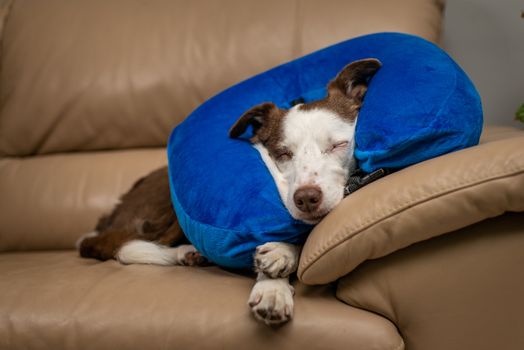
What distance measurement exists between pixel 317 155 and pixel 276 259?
1.52 ft

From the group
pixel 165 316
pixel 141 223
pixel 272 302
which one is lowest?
pixel 141 223

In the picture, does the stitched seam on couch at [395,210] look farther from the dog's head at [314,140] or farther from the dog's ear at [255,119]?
the dog's ear at [255,119]

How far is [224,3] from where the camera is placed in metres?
2.80

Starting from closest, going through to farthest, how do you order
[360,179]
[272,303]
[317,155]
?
[272,303]
[360,179]
[317,155]

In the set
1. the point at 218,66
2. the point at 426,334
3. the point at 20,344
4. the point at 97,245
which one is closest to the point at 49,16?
the point at 218,66

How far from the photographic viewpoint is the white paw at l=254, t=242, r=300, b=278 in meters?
1.46

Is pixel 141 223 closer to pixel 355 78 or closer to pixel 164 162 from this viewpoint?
pixel 164 162

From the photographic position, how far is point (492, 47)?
2834 mm

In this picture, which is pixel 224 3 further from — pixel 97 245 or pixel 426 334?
pixel 426 334

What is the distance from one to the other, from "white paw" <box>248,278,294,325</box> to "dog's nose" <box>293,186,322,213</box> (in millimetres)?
246

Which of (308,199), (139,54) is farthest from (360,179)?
(139,54)

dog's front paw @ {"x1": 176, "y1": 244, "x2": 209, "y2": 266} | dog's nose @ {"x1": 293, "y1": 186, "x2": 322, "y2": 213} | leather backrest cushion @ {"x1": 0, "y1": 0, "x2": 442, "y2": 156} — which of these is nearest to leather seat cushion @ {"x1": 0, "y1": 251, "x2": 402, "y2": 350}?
dog's front paw @ {"x1": 176, "y1": 244, "x2": 209, "y2": 266}

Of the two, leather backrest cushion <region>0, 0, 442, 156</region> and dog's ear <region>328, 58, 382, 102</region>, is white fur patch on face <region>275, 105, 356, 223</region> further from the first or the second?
leather backrest cushion <region>0, 0, 442, 156</region>

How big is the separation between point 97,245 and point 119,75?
1106 mm
